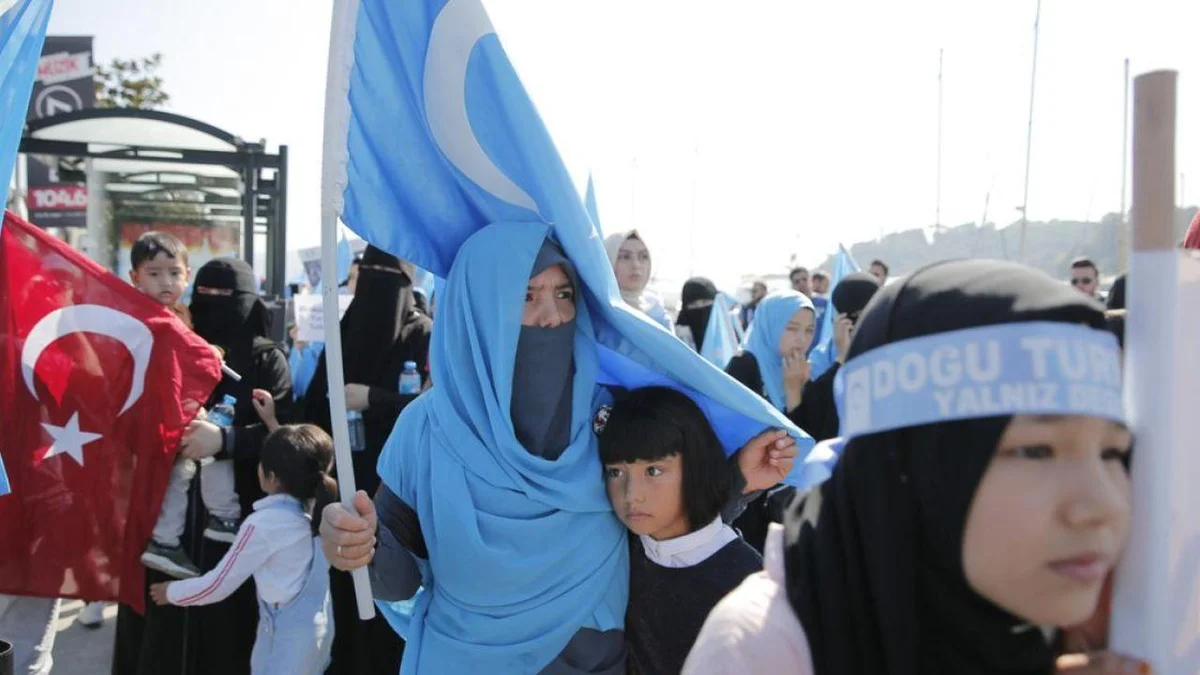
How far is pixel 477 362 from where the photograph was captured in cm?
222

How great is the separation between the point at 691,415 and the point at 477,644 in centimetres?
73

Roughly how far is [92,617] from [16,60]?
13.3 ft

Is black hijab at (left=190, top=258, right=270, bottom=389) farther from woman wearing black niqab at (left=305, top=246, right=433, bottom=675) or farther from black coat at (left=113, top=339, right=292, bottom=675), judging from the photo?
woman wearing black niqab at (left=305, top=246, right=433, bottom=675)

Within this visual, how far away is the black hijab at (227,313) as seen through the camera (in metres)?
4.00

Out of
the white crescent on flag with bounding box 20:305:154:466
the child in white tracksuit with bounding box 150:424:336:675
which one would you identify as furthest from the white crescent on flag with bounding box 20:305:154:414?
the child in white tracksuit with bounding box 150:424:336:675

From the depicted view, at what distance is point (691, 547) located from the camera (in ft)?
7.18

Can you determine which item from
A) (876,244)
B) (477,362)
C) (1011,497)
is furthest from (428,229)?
(876,244)

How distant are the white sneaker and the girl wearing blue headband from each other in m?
5.48

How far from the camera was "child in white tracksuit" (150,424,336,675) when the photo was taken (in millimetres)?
3471

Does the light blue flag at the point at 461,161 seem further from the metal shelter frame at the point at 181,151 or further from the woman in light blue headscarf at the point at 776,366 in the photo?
the metal shelter frame at the point at 181,151

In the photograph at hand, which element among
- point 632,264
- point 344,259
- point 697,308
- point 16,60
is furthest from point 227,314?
point 344,259

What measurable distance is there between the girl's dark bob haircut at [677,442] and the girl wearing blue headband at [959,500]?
2.97 feet

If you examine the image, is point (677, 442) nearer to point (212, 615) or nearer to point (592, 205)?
point (592, 205)

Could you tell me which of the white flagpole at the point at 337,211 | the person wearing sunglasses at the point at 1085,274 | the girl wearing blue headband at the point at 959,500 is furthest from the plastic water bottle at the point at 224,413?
the person wearing sunglasses at the point at 1085,274
